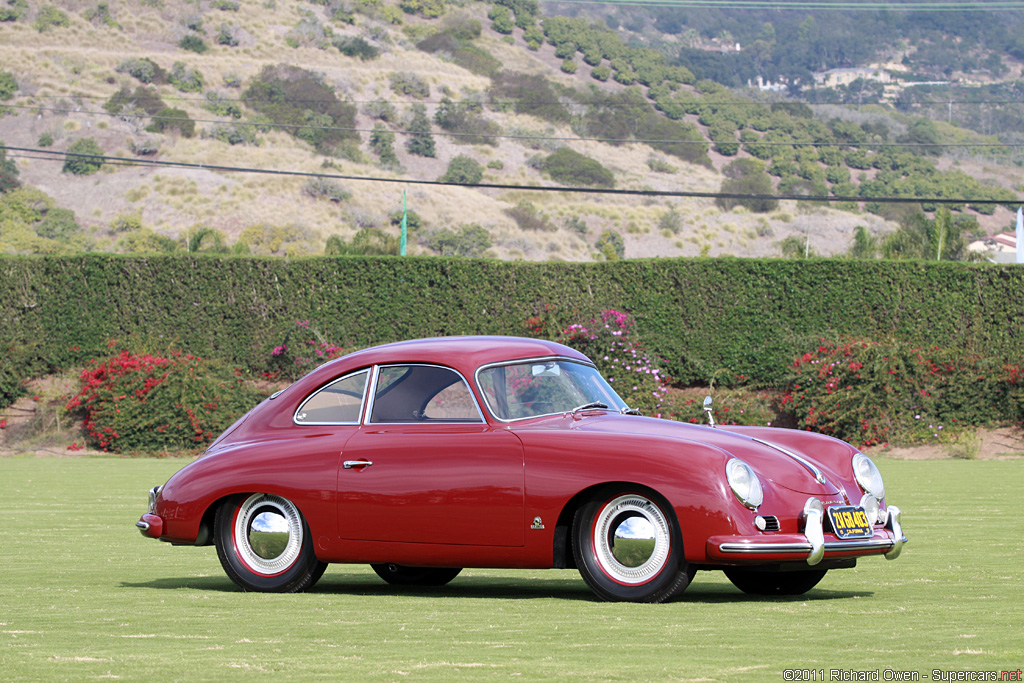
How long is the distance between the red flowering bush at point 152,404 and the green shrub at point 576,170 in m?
58.8

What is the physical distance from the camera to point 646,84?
113438 mm

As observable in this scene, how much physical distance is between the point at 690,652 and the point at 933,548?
5.27m

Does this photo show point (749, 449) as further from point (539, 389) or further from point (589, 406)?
point (539, 389)

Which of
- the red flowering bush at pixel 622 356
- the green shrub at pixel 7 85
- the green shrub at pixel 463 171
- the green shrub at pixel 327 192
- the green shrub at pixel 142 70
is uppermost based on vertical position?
the red flowering bush at pixel 622 356

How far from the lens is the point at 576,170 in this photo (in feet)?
276

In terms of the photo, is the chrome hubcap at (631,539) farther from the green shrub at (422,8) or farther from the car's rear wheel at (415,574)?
the green shrub at (422,8)

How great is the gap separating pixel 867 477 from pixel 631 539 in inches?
71.3

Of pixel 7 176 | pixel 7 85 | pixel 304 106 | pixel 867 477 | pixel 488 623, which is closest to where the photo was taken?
pixel 488 623

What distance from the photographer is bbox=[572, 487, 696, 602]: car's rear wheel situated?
21.9 ft

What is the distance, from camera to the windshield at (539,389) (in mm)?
7531

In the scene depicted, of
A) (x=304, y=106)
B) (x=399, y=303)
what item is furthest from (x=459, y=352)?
(x=304, y=106)

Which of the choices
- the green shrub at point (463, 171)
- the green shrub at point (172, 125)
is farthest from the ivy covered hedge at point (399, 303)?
the green shrub at point (463, 171)

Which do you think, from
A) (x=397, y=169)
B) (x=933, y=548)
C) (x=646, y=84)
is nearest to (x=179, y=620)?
(x=933, y=548)

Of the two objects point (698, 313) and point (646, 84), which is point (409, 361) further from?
point (646, 84)
